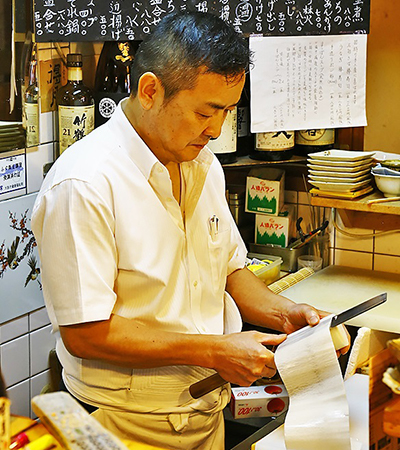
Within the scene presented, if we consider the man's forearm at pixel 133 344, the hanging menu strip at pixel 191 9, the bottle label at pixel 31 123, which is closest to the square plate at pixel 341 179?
the hanging menu strip at pixel 191 9

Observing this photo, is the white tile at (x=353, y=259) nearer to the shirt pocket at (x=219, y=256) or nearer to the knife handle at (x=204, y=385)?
the shirt pocket at (x=219, y=256)

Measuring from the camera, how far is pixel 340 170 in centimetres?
271

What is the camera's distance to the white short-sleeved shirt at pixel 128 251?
1.55 meters

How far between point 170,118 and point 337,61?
4.67 ft

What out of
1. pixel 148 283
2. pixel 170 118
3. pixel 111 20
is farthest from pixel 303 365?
pixel 111 20

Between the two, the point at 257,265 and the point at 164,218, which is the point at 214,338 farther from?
the point at 257,265

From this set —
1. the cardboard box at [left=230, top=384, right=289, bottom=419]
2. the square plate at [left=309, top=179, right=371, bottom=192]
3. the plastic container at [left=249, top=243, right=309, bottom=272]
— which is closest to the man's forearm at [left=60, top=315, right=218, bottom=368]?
the cardboard box at [left=230, top=384, right=289, bottom=419]

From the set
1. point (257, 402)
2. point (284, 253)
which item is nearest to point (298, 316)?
point (257, 402)

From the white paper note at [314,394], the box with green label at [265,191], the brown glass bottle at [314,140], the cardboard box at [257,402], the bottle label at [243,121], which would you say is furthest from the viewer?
the box with green label at [265,191]

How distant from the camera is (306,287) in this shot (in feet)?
9.38

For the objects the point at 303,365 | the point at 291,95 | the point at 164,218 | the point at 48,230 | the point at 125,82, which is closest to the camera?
the point at 303,365

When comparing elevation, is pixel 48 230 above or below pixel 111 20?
below

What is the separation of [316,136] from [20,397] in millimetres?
1489

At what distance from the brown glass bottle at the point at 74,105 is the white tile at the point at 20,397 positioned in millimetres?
872
